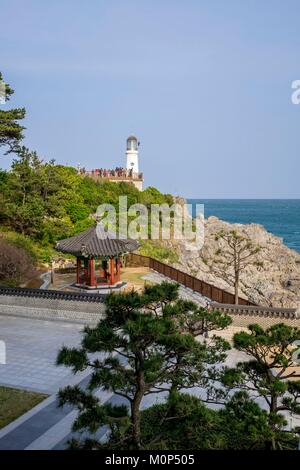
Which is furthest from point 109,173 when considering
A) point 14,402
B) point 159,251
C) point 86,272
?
point 14,402

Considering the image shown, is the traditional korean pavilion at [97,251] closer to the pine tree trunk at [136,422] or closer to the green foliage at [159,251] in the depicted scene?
the green foliage at [159,251]

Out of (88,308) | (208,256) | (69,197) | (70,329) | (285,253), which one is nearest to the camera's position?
(70,329)

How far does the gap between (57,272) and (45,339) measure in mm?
10411

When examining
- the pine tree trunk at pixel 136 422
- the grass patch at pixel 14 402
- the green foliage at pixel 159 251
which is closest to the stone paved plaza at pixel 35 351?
the grass patch at pixel 14 402

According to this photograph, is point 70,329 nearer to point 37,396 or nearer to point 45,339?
point 45,339

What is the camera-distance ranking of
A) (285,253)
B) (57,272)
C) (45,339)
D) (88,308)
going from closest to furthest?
(45,339)
(88,308)
(57,272)
(285,253)

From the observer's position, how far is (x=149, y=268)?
2517 cm

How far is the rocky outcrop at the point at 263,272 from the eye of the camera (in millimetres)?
32531

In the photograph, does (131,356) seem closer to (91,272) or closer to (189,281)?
(91,272)

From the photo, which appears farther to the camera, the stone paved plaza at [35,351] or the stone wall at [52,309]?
the stone wall at [52,309]

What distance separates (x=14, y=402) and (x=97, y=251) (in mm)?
9621

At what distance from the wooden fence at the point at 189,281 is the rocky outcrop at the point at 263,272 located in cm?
768

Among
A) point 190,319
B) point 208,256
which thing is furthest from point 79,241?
point 208,256

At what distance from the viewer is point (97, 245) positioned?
1917cm
